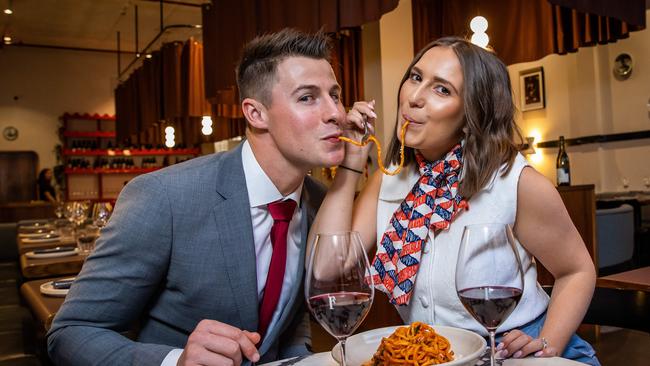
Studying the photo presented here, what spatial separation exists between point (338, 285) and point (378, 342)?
0.82 feet

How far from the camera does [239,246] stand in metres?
1.36

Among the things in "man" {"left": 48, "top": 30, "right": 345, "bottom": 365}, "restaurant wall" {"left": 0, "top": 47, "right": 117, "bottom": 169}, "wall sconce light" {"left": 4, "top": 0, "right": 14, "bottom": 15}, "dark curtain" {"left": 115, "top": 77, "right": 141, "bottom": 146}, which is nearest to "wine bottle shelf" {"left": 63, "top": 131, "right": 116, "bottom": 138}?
"restaurant wall" {"left": 0, "top": 47, "right": 117, "bottom": 169}

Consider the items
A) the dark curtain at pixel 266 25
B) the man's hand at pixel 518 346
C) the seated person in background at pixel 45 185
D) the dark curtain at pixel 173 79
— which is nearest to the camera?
the man's hand at pixel 518 346

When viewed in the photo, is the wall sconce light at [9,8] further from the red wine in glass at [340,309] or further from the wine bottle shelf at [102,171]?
the red wine in glass at [340,309]

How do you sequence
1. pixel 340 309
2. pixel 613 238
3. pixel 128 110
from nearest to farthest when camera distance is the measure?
pixel 340 309 < pixel 613 238 < pixel 128 110

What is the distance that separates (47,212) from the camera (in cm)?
877

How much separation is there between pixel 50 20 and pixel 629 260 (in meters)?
9.49

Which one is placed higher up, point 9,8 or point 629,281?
point 9,8

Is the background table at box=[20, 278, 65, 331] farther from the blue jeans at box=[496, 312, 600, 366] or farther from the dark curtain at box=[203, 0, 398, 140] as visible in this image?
the dark curtain at box=[203, 0, 398, 140]

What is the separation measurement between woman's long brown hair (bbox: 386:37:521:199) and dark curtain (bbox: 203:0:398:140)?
920 millimetres

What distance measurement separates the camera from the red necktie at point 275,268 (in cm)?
140

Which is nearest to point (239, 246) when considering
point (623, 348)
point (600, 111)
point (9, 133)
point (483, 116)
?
point (483, 116)

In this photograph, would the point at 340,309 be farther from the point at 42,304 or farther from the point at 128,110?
the point at 128,110

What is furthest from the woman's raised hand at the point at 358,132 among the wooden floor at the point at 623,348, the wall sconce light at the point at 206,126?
the wall sconce light at the point at 206,126
